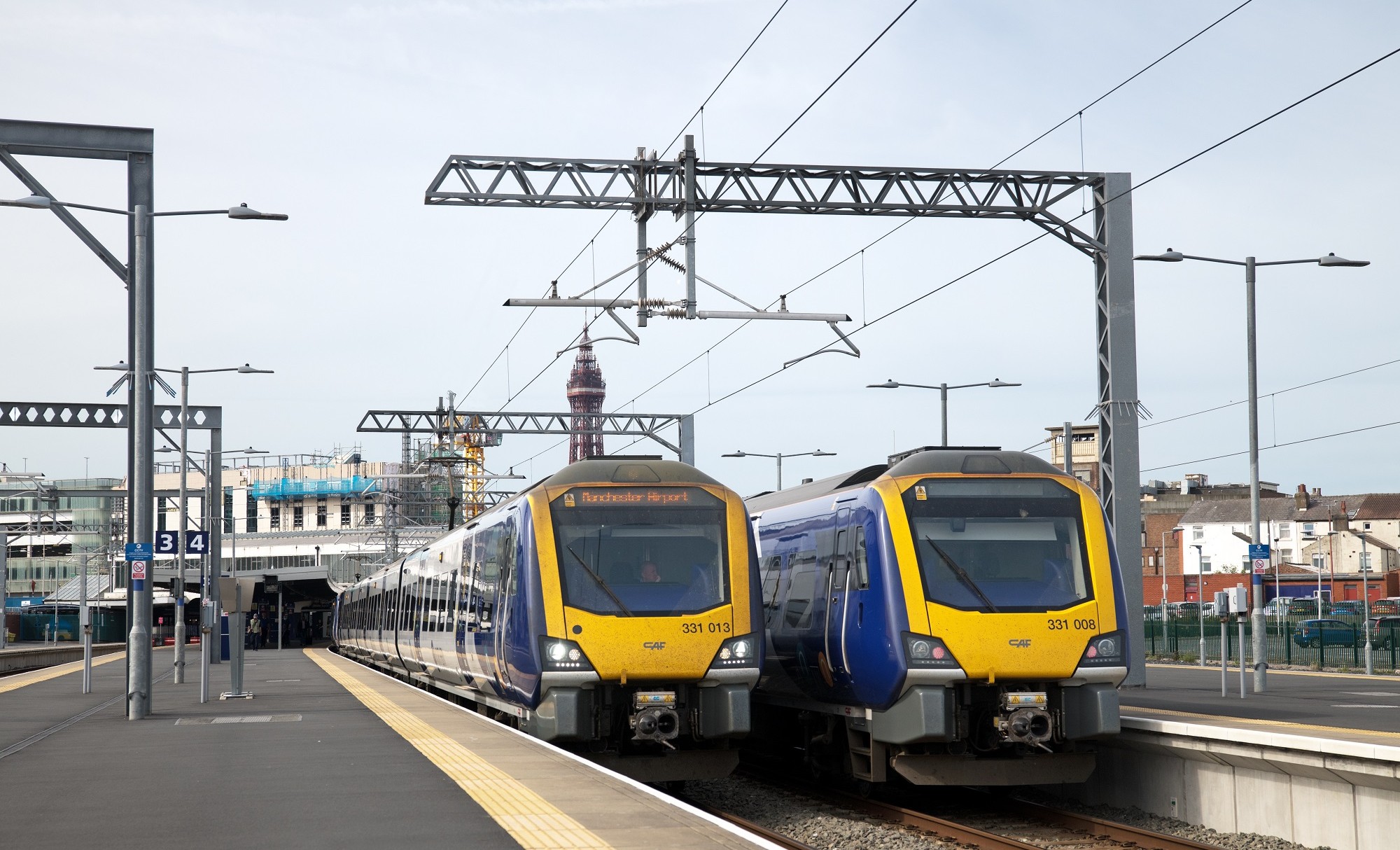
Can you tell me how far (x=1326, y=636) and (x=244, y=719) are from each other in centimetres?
2489

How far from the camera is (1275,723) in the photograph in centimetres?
1617

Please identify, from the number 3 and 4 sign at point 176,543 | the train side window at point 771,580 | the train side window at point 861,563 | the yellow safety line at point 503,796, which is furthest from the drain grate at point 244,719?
the number 3 and 4 sign at point 176,543

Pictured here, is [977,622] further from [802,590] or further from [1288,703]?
[1288,703]

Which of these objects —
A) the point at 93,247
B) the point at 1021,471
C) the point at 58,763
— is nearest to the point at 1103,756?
the point at 1021,471

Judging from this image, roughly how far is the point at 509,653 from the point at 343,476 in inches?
5134

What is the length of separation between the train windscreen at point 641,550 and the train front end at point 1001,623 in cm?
197

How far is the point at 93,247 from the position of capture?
20.3 meters

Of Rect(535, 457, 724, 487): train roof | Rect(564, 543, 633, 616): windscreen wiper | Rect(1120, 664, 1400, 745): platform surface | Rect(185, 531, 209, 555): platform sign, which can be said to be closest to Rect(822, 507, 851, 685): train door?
Rect(535, 457, 724, 487): train roof

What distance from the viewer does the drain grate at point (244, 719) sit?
18.9 meters

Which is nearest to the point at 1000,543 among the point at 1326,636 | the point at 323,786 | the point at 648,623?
the point at 648,623

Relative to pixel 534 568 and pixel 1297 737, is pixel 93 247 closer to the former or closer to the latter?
pixel 534 568

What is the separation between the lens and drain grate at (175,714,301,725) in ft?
62.0

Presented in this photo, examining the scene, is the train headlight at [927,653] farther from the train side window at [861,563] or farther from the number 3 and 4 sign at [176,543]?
the number 3 and 4 sign at [176,543]

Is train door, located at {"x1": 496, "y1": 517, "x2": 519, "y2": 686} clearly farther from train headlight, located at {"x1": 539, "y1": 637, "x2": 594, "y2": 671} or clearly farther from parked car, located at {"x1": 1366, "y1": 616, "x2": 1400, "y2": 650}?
parked car, located at {"x1": 1366, "y1": 616, "x2": 1400, "y2": 650}
